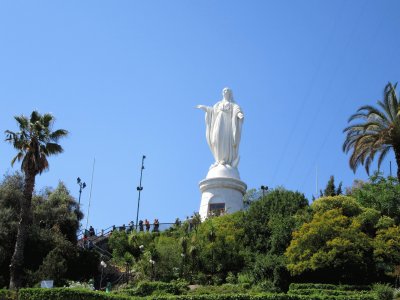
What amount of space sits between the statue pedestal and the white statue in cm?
160

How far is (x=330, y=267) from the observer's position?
107ft

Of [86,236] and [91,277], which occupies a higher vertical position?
[86,236]

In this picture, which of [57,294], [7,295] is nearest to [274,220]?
[57,294]

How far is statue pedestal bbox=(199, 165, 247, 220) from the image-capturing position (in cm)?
4600

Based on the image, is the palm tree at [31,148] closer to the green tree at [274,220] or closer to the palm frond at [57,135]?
the palm frond at [57,135]

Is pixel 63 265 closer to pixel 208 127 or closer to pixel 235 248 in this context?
pixel 235 248

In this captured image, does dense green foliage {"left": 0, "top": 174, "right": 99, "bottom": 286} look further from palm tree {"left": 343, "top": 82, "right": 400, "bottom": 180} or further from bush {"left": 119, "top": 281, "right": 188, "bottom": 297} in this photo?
palm tree {"left": 343, "top": 82, "right": 400, "bottom": 180}

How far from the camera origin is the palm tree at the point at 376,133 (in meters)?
34.8

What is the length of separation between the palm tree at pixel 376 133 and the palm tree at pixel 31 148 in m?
15.0

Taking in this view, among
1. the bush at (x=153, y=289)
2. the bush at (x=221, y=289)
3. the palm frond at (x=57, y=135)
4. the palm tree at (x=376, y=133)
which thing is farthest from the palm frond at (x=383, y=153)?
the palm frond at (x=57, y=135)

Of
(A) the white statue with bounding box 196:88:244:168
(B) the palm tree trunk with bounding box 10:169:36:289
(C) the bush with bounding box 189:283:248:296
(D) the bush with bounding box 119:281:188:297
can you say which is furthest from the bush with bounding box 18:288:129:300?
(A) the white statue with bounding box 196:88:244:168

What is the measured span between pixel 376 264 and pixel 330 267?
216cm

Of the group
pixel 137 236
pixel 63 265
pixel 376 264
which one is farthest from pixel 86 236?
pixel 376 264

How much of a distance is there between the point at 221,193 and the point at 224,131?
198 inches
